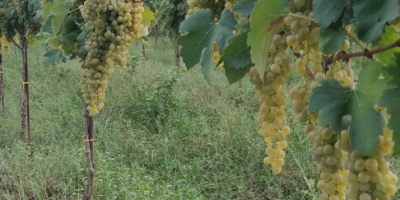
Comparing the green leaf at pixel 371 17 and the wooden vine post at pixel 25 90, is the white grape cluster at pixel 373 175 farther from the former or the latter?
the wooden vine post at pixel 25 90

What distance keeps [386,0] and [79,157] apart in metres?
3.89

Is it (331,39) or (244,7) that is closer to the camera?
(331,39)

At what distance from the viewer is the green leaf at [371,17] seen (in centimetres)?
56

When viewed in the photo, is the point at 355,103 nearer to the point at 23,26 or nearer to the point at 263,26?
the point at 263,26

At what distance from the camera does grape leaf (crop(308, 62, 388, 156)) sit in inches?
23.9

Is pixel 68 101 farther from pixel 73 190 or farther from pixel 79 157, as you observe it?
pixel 73 190

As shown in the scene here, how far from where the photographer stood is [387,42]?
0.66 meters

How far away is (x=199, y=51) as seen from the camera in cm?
95

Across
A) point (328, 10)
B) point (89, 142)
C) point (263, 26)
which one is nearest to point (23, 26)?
point (89, 142)

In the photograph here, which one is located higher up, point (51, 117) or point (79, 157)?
point (51, 117)

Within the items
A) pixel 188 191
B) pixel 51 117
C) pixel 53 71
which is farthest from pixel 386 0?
pixel 53 71

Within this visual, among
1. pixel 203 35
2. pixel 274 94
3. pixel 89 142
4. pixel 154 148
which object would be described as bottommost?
pixel 154 148

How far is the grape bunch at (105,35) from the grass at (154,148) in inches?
49.6

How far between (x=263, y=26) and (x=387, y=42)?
0.17 m
